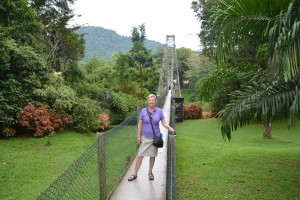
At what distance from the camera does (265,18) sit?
151 inches

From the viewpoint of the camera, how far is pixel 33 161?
6707 millimetres

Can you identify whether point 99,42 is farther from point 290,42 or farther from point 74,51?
point 290,42

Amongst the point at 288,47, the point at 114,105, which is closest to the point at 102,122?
the point at 114,105

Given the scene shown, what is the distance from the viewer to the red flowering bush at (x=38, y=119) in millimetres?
8727

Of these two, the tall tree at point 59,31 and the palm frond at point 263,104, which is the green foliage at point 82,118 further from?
the palm frond at point 263,104

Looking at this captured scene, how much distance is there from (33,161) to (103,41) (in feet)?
227

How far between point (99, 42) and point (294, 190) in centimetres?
7093

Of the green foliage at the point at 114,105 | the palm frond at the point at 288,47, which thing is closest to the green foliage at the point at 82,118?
the green foliage at the point at 114,105

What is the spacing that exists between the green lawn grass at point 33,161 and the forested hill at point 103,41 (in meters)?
57.5

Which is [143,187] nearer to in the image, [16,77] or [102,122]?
[16,77]

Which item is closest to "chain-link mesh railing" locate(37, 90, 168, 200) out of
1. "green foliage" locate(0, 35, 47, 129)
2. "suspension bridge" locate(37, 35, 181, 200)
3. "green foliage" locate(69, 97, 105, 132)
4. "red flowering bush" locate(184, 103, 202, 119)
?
"suspension bridge" locate(37, 35, 181, 200)

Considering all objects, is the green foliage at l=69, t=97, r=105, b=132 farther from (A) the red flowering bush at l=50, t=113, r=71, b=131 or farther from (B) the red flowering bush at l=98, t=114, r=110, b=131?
(B) the red flowering bush at l=98, t=114, r=110, b=131

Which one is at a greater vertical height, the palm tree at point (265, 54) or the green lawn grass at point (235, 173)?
the palm tree at point (265, 54)

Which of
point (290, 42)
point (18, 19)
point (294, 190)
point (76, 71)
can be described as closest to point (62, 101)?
point (18, 19)
